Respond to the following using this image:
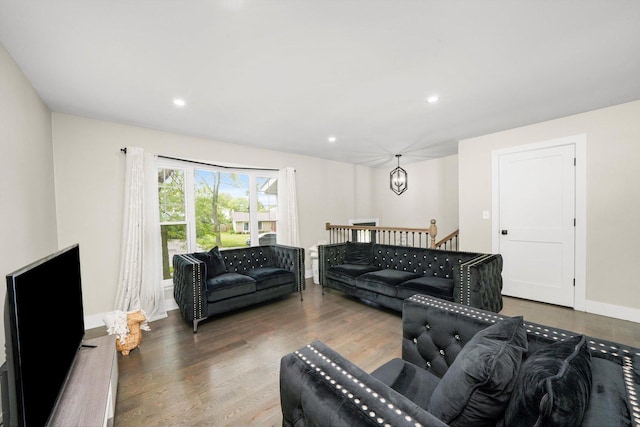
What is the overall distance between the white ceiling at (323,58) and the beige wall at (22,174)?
19cm

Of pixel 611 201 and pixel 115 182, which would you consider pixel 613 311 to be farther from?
pixel 115 182

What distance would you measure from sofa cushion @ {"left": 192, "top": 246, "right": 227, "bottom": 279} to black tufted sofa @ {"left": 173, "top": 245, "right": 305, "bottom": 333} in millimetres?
12

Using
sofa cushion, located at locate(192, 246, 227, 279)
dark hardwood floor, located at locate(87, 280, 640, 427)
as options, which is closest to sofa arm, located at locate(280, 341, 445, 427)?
dark hardwood floor, located at locate(87, 280, 640, 427)

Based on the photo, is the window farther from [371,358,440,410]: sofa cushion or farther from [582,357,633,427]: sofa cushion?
[582,357,633,427]: sofa cushion

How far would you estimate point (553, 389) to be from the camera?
2.28ft

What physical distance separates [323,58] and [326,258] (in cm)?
290

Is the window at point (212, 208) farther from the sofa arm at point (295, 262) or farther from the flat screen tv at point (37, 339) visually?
the flat screen tv at point (37, 339)

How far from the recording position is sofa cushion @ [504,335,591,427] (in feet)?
2.20

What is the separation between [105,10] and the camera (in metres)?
1.44

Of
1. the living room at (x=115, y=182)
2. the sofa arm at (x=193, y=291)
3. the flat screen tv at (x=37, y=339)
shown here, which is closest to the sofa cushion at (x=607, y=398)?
the flat screen tv at (x=37, y=339)

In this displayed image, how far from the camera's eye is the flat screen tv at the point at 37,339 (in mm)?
820

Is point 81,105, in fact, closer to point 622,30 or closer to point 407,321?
point 407,321

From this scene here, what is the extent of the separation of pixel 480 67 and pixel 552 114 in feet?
6.29

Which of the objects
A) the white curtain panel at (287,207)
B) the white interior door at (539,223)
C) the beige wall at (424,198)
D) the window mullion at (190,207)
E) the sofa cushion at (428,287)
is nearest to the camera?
the sofa cushion at (428,287)
